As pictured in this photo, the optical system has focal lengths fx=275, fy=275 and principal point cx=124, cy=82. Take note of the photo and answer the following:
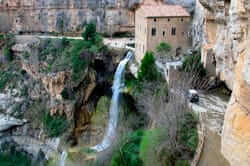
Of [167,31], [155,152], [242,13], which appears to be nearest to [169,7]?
[167,31]

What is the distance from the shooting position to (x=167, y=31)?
73.6ft

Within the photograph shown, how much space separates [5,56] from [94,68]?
36.4ft

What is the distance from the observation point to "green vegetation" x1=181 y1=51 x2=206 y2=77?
17688mm

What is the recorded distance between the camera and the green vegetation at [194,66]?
17688 millimetres

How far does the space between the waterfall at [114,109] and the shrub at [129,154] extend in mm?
5326

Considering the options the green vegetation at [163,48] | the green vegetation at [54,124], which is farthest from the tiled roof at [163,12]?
the green vegetation at [54,124]

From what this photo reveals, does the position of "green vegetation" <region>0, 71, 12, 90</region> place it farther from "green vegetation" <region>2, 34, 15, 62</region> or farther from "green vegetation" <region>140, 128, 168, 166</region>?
"green vegetation" <region>140, 128, 168, 166</region>

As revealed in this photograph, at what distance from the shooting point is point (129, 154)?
15164mm

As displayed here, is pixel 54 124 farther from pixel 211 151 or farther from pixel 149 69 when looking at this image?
pixel 211 151

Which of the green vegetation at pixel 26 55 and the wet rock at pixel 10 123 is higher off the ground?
the green vegetation at pixel 26 55

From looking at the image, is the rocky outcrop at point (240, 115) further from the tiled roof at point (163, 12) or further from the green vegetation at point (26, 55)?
the green vegetation at point (26, 55)

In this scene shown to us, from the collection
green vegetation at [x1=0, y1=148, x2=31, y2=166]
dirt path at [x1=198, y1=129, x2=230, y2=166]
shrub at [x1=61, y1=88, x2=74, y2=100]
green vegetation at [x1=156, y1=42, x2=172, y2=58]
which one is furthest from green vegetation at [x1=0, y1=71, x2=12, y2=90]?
dirt path at [x1=198, y1=129, x2=230, y2=166]

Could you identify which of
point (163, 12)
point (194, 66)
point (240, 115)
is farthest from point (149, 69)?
point (240, 115)

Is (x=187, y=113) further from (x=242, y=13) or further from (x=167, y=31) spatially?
(x=167, y=31)
